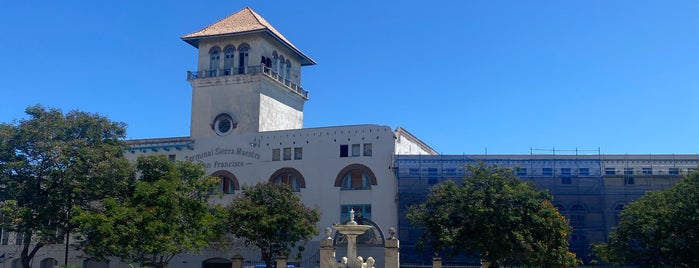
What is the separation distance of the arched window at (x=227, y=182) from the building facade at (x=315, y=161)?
7cm

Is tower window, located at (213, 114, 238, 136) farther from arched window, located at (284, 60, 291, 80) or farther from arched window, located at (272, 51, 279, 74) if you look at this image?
arched window, located at (284, 60, 291, 80)

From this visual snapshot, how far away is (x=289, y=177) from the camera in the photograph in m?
48.9

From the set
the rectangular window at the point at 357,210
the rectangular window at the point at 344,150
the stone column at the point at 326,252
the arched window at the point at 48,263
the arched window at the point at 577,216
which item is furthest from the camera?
the arched window at the point at 48,263

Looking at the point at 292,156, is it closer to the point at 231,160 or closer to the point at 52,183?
the point at 231,160

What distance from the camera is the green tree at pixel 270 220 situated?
40969mm

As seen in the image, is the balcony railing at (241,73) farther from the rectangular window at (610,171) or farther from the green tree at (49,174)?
the rectangular window at (610,171)

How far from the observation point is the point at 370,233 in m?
45.2

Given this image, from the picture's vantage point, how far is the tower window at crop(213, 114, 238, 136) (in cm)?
5223

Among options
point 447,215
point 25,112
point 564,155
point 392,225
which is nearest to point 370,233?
point 392,225

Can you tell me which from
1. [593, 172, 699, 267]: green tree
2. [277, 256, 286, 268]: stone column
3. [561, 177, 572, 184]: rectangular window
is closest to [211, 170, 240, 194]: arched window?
[277, 256, 286, 268]: stone column

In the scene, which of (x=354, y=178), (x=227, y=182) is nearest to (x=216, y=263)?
(x=227, y=182)

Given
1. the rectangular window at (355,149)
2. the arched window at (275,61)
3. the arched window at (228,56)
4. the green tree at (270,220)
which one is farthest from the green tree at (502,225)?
the arched window at (228,56)

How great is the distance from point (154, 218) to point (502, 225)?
57.3 ft

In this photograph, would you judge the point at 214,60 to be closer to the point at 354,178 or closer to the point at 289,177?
the point at 289,177
